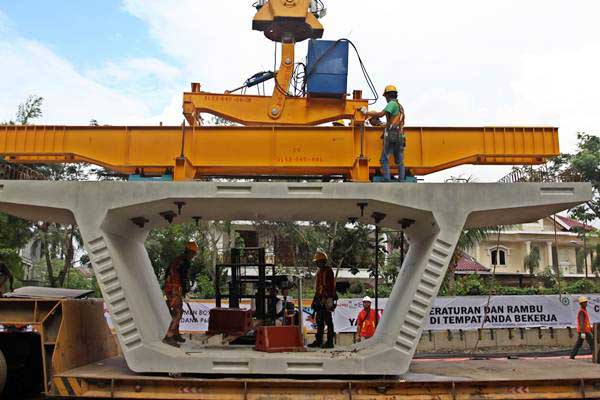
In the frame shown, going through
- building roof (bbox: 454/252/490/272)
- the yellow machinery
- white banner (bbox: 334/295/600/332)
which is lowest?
white banner (bbox: 334/295/600/332)

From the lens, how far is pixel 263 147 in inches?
343

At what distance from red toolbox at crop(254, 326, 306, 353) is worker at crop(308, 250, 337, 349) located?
0.61 meters

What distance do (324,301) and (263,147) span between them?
2608mm

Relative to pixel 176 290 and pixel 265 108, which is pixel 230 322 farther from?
pixel 265 108

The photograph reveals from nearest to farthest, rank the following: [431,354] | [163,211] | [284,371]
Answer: [284,371], [163,211], [431,354]

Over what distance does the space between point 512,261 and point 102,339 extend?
41.0 metres

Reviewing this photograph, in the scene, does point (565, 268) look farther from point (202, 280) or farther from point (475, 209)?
point (475, 209)

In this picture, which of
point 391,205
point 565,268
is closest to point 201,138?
point 391,205

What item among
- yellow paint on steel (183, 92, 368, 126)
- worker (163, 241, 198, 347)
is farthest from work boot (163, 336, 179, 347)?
yellow paint on steel (183, 92, 368, 126)

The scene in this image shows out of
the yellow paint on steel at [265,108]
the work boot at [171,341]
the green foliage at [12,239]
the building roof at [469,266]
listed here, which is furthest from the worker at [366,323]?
the building roof at [469,266]

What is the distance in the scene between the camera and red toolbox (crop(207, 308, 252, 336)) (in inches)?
368

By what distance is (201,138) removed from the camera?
8711mm

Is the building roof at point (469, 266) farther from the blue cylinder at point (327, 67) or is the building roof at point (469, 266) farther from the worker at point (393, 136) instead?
the worker at point (393, 136)

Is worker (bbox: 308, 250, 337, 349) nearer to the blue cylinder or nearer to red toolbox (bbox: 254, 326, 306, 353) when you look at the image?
red toolbox (bbox: 254, 326, 306, 353)
